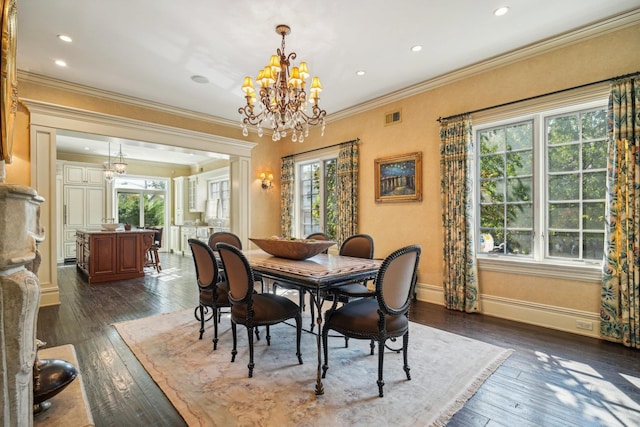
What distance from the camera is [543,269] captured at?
334 cm

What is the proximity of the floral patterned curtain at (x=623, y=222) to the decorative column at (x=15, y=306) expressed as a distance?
14.2 feet

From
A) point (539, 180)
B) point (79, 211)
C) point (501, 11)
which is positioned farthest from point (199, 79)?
point (79, 211)

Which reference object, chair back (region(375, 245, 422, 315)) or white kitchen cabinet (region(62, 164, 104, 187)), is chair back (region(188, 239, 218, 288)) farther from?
white kitchen cabinet (region(62, 164, 104, 187))

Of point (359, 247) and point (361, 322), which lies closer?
point (361, 322)

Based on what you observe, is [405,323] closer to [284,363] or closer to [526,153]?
[284,363]

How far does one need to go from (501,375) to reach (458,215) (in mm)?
2033

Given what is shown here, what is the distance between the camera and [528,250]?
3566 mm

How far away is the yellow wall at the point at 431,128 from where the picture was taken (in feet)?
10.1

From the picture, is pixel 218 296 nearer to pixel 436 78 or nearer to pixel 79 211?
pixel 436 78

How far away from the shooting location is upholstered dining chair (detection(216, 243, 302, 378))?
2.32 meters

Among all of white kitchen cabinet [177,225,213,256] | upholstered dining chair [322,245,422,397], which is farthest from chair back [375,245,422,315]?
white kitchen cabinet [177,225,213,256]

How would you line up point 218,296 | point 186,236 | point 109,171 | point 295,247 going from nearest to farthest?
point 295,247
point 218,296
point 109,171
point 186,236

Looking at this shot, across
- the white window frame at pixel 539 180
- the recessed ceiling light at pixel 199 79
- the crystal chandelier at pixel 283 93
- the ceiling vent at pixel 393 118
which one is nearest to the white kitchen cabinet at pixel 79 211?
the recessed ceiling light at pixel 199 79

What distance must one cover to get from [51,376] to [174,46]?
3253 millimetres
